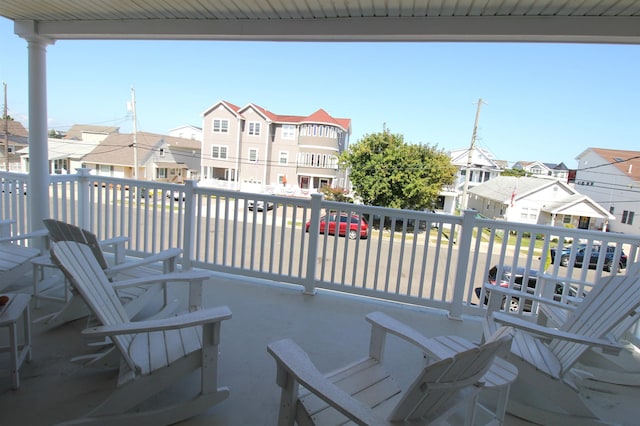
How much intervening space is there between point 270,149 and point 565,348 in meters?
24.4

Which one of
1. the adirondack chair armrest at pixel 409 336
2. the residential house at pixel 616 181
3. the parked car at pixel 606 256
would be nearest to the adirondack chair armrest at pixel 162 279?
the adirondack chair armrest at pixel 409 336

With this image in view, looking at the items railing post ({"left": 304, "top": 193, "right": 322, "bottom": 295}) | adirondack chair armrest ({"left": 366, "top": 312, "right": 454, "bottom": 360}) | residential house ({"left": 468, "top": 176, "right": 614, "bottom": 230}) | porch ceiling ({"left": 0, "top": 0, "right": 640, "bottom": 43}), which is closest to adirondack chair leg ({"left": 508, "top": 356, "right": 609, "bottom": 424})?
adirondack chair armrest ({"left": 366, "top": 312, "right": 454, "bottom": 360})

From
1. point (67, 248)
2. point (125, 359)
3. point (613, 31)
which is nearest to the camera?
point (125, 359)

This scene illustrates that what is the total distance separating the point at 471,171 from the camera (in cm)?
2770

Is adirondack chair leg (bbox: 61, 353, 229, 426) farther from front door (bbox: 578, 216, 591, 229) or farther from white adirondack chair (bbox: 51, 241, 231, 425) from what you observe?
front door (bbox: 578, 216, 591, 229)

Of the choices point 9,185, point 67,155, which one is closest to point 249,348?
point 9,185

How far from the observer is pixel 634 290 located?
6.20 ft

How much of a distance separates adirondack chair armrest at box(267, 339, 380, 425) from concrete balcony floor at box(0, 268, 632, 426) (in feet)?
2.02

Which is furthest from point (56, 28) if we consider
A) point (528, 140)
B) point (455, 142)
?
point (528, 140)

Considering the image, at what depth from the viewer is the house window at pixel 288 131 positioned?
2476cm

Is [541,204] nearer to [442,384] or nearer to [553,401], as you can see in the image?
[553,401]

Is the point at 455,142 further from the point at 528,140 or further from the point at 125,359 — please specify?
the point at 125,359

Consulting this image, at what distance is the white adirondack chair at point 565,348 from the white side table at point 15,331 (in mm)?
2498

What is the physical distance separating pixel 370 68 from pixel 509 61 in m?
10.3
